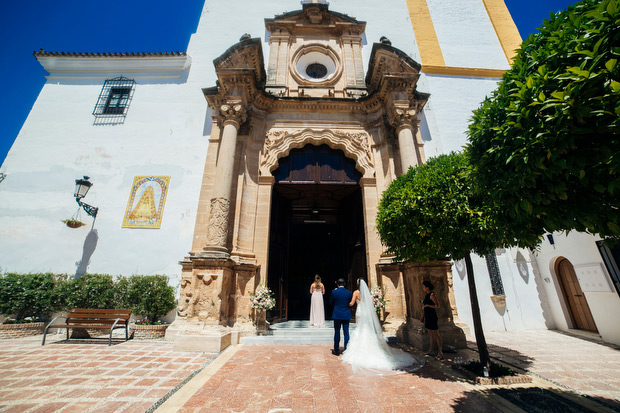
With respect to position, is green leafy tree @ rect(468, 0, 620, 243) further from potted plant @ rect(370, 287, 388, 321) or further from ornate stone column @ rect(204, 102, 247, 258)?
ornate stone column @ rect(204, 102, 247, 258)

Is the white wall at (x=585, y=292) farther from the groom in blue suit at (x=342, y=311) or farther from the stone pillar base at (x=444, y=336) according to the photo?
the groom in blue suit at (x=342, y=311)

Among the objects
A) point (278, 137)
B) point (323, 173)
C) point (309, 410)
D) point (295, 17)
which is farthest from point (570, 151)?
point (295, 17)

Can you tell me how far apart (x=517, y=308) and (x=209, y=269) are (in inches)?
373

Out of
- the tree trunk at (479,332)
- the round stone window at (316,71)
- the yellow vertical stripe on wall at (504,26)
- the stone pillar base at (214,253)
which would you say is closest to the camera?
the tree trunk at (479,332)

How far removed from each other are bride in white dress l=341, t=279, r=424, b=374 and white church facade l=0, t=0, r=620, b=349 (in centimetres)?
126

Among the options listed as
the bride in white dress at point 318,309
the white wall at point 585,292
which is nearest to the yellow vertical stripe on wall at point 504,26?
the white wall at point 585,292

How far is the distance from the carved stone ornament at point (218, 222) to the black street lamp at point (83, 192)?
487 cm

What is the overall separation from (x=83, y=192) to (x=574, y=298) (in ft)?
53.7

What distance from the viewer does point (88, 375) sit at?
3.52 metres

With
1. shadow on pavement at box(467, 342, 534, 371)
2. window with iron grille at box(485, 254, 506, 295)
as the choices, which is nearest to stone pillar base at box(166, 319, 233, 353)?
shadow on pavement at box(467, 342, 534, 371)

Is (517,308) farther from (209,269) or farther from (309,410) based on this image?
(209,269)

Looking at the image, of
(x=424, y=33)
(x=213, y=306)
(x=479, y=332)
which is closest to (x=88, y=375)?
(x=213, y=306)

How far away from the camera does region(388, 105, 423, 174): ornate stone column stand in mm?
7051

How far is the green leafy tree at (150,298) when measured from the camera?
6582 millimetres
